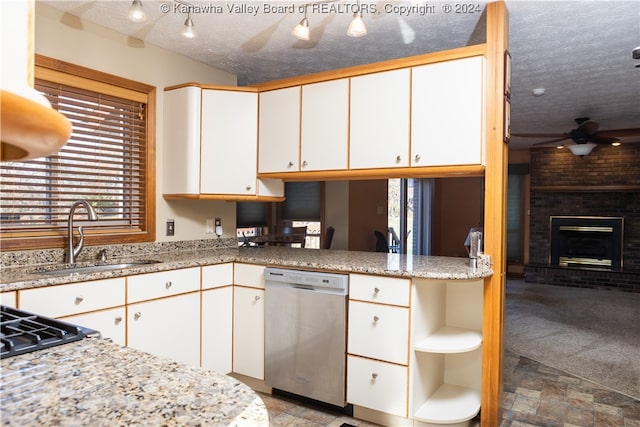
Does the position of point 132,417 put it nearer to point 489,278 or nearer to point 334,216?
point 489,278

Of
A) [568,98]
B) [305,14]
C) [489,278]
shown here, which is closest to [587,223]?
[568,98]

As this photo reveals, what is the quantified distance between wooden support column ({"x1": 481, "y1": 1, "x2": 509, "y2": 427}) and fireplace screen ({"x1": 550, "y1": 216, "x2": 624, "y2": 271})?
5909mm

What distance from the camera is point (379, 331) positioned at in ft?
8.06

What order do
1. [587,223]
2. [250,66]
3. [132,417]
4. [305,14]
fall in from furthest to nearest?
[587,223] < [250,66] < [305,14] < [132,417]

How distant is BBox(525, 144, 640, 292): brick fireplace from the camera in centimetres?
697

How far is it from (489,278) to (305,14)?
1.90 metres

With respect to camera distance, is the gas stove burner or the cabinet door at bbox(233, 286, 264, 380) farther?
the cabinet door at bbox(233, 286, 264, 380)

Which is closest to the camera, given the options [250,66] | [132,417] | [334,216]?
[132,417]

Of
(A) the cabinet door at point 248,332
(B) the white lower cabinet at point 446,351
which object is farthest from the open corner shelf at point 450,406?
(A) the cabinet door at point 248,332

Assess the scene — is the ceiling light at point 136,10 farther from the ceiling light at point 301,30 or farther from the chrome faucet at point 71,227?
the chrome faucet at point 71,227

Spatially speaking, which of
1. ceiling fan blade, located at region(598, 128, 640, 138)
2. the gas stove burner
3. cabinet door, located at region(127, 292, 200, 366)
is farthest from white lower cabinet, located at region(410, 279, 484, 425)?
ceiling fan blade, located at region(598, 128, 640, 138)

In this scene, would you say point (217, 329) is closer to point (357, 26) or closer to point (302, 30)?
point (302, 30)

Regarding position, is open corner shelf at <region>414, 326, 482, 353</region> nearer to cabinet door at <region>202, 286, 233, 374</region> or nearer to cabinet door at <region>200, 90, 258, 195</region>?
cabinet door at <region>202, 286, 233, 374</region>

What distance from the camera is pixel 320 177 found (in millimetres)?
3139
